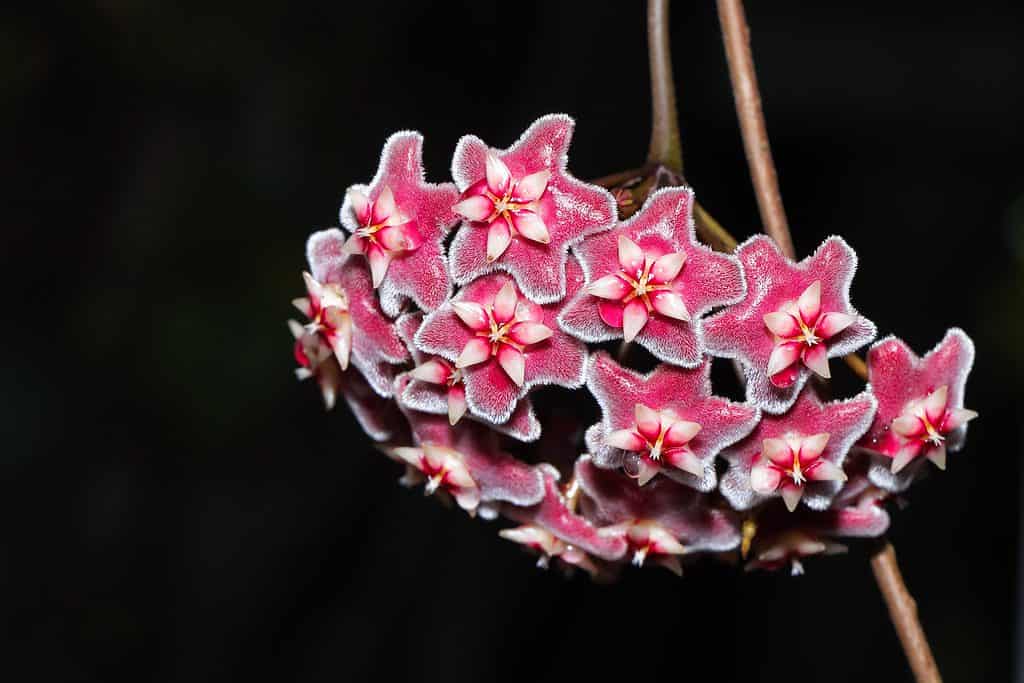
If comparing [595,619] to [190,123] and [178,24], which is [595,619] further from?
[178,24]

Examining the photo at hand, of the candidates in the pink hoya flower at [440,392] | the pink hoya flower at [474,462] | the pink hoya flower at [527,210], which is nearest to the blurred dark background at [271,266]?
the pink hoya flower at [474,462]

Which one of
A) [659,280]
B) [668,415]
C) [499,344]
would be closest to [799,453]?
[668,415]

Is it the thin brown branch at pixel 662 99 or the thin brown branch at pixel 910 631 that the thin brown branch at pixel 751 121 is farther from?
the thin brown branch at pixel 910 631

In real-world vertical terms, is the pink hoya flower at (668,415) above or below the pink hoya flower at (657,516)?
above

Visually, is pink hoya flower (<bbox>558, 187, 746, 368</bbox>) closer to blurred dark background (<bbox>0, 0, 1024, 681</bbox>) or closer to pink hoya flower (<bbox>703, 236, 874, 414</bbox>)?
pink hoya flower (<bbox>703, 236, 874, 414</bbox>)

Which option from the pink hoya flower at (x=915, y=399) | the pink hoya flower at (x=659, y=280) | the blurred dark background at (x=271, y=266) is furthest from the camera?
the blurred dark background at (x=271, y=266)

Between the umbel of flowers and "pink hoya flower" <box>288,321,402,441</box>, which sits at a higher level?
the umbel of flowers

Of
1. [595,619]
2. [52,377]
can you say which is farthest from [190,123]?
[595,619]

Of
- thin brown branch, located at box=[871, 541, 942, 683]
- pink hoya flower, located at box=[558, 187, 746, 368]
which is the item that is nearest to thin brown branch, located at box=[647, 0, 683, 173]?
pink hoya flower, located at box=[558, 187, 746, 368]
